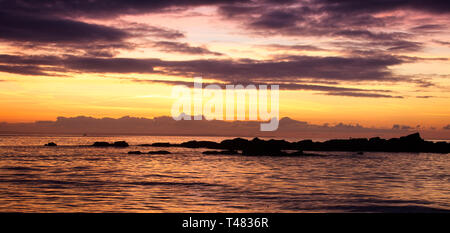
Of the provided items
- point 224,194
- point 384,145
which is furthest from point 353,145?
point 224,194

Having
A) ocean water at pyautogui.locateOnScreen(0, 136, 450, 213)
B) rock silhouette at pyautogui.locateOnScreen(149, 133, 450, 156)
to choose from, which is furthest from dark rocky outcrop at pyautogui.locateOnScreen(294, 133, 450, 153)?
ocean water at pyautogui.locateOnScreen(0, 136, 450, 213)

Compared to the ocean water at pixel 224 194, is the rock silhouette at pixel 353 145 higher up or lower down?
lower down

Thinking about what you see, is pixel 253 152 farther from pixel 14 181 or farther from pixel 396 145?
pixel 14 181

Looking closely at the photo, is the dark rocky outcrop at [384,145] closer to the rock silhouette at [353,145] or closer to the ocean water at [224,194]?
the rock silhouette at [353,145]

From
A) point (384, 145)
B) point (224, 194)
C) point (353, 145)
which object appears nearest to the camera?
point (224, 194)

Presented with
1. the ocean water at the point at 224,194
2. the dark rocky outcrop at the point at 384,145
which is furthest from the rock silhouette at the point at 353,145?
the ocean water at the point at 224,194

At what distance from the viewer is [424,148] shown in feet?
349

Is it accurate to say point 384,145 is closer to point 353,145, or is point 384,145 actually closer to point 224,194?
point 353,145

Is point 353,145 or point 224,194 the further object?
point 353,145

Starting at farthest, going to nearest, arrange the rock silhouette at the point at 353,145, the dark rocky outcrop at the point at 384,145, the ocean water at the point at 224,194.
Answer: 1. the dark rocky outcrop at the point at 384,145
2. the rock silhouette at the point at 353,145
3. the ocean water at the point at 224,194

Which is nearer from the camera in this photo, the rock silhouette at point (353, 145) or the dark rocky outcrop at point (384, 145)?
the rock silhouette at point (353, 145)
